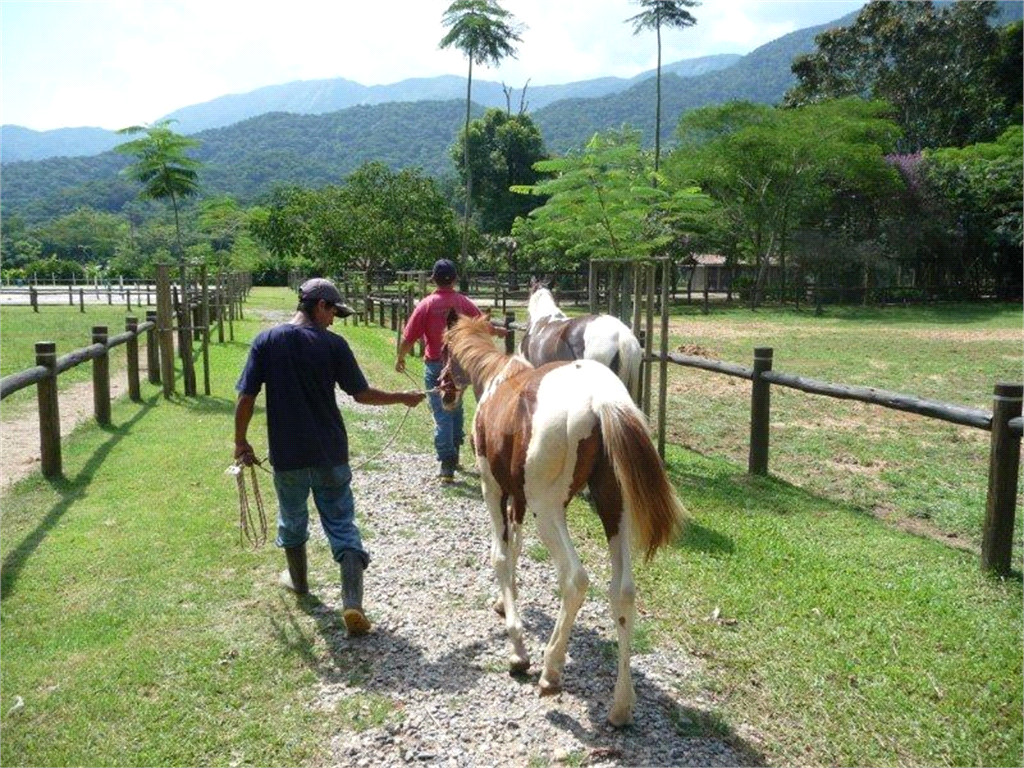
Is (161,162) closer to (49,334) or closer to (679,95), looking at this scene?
(49,334)

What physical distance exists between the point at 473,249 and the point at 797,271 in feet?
48.1

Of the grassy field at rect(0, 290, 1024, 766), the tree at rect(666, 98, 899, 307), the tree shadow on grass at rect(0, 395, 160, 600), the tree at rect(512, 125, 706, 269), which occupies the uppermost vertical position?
the tree at rect(666, 98, 899, 307)

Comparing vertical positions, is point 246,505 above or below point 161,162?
below

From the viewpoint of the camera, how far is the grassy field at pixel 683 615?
3.12 metres

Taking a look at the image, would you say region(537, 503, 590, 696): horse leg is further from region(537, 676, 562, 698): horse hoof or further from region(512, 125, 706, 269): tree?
region(512, 125, 706, 269): tree

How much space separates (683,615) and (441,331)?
133 inches

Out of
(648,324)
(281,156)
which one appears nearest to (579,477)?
(648,324)

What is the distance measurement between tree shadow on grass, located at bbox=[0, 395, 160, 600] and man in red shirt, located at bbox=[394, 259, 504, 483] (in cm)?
281

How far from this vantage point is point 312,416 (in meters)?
3.99

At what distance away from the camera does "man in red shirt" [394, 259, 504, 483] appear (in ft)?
21.7

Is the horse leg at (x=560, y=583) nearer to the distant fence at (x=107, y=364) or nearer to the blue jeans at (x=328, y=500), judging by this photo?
the blue jeans at (x=328, y=500)

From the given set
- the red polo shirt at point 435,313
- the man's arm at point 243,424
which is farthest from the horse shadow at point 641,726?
the red polo shirt at point 435,313

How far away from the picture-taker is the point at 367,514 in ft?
19.3

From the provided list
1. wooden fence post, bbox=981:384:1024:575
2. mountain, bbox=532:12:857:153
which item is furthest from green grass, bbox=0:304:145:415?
mountain, bbox=532:12:857:153
